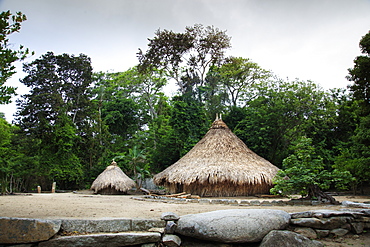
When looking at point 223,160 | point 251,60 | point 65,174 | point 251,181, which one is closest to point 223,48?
point 251,60

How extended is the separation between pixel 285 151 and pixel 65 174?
50.9 ft

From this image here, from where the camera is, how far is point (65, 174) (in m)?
20.5

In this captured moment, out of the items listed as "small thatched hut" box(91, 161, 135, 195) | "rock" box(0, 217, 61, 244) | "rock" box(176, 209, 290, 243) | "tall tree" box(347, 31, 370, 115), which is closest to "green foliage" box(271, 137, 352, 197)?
"rock" box(176, 209, 290, 243)

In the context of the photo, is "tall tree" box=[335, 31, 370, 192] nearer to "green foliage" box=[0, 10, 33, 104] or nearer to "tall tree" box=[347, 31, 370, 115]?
"tall tree" box=[347, 31, 370, 115]

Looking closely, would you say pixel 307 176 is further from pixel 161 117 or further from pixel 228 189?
pixel 161 117

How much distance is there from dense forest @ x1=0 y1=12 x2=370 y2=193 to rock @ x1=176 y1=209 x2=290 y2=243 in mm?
10700

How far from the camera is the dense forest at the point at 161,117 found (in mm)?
17812

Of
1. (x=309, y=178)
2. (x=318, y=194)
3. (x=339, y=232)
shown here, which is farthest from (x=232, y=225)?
(x=318, y=194)

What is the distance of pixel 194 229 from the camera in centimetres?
468

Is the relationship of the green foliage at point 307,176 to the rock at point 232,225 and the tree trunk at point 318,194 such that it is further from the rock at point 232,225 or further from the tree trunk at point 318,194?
the rock at point 232,225

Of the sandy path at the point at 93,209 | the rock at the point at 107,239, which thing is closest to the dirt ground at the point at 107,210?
the sandy path at the point at 93,209

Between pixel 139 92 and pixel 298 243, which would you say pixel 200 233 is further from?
pixel 139 92

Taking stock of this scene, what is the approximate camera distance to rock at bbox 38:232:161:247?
4.19 m

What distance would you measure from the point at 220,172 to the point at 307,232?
762 cm
